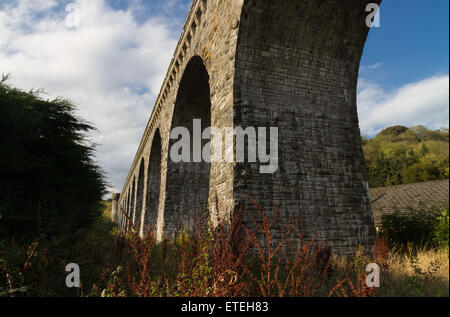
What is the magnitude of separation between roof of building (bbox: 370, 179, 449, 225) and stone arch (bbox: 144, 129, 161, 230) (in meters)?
11.8

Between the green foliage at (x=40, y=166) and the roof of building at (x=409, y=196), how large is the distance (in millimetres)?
13747

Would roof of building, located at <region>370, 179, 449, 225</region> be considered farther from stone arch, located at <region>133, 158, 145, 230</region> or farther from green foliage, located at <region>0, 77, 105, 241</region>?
stone arch, located at <region>133, 158, 145, 230</region>

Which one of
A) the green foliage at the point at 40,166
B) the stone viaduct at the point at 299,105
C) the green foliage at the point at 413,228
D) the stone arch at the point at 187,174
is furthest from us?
the stone arch at the point at 187,174

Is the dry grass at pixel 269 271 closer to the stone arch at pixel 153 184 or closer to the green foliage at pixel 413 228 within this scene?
Result: the green foliage at pixel 413 228

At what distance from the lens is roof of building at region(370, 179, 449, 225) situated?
1528 centimetres

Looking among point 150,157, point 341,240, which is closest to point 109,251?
point 341,240

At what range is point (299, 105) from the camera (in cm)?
646

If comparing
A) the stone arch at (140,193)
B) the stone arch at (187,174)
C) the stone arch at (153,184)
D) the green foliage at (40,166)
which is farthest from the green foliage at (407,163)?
the green foliage at (40,166)

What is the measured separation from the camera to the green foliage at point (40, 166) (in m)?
7.97

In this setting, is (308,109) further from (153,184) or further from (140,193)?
(140,193)

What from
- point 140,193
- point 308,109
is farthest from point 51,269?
point 140,193

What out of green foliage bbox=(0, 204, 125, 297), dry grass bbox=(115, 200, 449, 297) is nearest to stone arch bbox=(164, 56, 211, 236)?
green foliage bbox=(0, 204, 125, 297)

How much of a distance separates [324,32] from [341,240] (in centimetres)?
461
